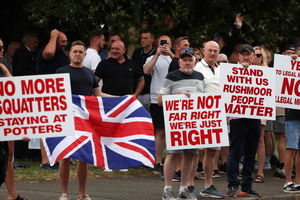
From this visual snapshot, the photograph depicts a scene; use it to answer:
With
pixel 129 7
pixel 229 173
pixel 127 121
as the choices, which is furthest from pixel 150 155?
pixel 129 7

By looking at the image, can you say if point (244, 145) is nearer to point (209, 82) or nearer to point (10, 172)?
point (209, 82)

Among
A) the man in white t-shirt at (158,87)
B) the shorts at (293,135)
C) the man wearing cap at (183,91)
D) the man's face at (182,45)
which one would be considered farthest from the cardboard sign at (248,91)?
the man in white t-shirt at (158,87)

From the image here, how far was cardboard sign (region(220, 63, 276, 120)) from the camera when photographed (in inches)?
584

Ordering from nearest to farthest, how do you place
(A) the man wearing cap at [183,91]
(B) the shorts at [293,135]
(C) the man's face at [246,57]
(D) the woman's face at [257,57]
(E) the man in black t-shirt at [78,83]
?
(E) the man in black t-shirt at [78,83]
(A) the man wearing cap at [183,91]
(C) the man's face at [246,57]
(B) the shorts at [293,135]
(D) the woman's face at [257,57]

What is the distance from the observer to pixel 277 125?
18672 mm

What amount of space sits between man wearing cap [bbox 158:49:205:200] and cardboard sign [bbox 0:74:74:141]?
1.64 m

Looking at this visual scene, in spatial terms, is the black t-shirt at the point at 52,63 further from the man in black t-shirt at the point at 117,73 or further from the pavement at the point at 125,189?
the pavement at the point at 125,189

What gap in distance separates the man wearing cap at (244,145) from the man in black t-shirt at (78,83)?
2.11 metres

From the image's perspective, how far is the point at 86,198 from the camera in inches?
536

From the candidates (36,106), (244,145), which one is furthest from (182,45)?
(36,106)

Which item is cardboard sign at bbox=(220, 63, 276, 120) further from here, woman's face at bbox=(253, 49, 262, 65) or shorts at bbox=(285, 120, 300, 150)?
woman's face at bbox=(253, 49, 262, 65)

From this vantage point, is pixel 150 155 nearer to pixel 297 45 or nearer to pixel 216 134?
pixel 216 134

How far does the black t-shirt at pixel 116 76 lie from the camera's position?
1656 cm

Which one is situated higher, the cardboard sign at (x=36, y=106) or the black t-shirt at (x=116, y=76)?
the black t-shirt at (x=116, y=76)
